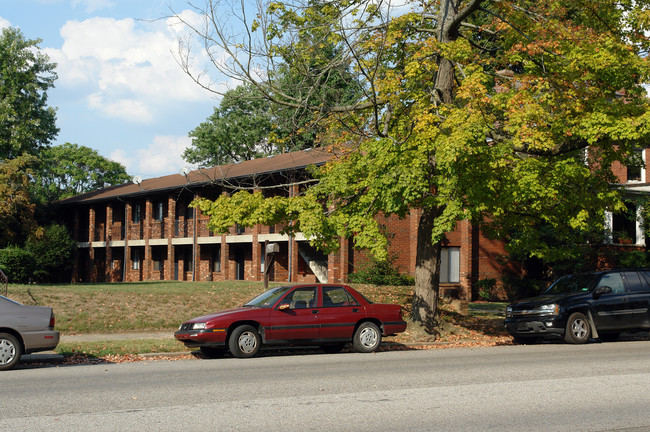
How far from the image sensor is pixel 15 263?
33375mm

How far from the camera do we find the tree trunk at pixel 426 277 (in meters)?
18.3

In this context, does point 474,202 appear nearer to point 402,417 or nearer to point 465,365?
Result: point 465,365

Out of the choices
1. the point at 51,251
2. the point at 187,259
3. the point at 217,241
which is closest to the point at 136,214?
the point at 187,259

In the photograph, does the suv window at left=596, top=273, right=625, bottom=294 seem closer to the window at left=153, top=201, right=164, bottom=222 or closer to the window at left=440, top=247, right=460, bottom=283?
the window at left=440, top=247, right=460, bottom=283

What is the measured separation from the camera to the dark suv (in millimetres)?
16500

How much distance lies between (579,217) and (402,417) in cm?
1092

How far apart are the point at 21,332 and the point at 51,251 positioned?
31.5m

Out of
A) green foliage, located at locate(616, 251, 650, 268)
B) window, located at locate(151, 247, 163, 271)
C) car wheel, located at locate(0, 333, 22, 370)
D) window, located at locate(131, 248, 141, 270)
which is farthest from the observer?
window, located at locate(131, 248, 141, 270)

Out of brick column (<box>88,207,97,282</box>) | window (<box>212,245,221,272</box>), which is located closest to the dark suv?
window (<box>212,245,221,272</box>)

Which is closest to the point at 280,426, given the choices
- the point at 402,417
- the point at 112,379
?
the point at 402,417

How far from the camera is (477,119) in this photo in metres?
15.0

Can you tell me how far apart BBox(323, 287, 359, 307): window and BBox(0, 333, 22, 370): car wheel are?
6.05 m

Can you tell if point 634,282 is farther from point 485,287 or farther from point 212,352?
point 485,287

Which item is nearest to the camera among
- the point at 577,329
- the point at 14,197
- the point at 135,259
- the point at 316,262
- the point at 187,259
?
the point at 577,329
